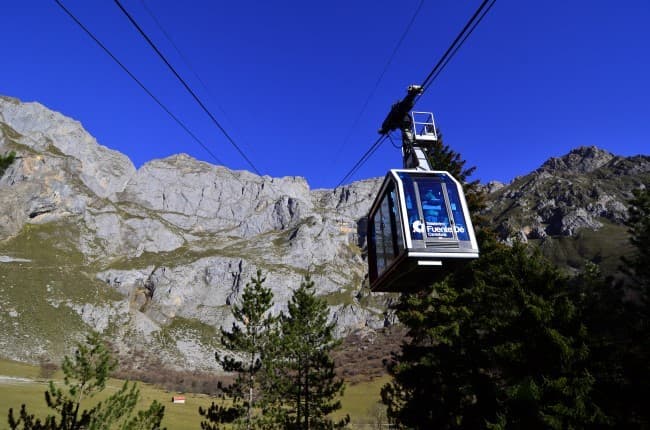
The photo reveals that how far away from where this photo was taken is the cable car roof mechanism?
30.9 feet

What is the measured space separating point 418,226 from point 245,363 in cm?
2603

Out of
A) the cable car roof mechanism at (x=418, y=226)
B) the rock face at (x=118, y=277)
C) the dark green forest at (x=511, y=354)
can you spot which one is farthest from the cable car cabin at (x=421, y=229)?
the rock face at (x=118, y=277)

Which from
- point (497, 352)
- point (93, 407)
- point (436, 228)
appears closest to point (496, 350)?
point (497, 352)

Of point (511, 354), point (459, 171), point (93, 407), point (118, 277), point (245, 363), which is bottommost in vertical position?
point (93, 407)

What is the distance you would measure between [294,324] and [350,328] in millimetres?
140198

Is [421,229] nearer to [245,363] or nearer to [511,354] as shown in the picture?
[511,354]

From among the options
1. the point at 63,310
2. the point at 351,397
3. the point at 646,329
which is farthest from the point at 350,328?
the point at 646,329

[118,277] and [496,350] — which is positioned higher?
[118,277]

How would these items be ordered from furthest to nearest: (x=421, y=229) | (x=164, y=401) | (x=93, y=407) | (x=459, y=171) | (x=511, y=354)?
(x=164, y=401)
(x=459, y=171)
(x=511, y=354)
(x=93, y=407)
(x=421, y=229)

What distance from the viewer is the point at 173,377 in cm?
12306

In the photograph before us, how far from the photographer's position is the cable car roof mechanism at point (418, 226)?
9422 millimetres

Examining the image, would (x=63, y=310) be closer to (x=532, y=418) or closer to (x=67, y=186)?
(x=67, y=186)

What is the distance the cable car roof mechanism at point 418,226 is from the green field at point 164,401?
133 ft

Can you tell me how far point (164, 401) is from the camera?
8162 centimetres
